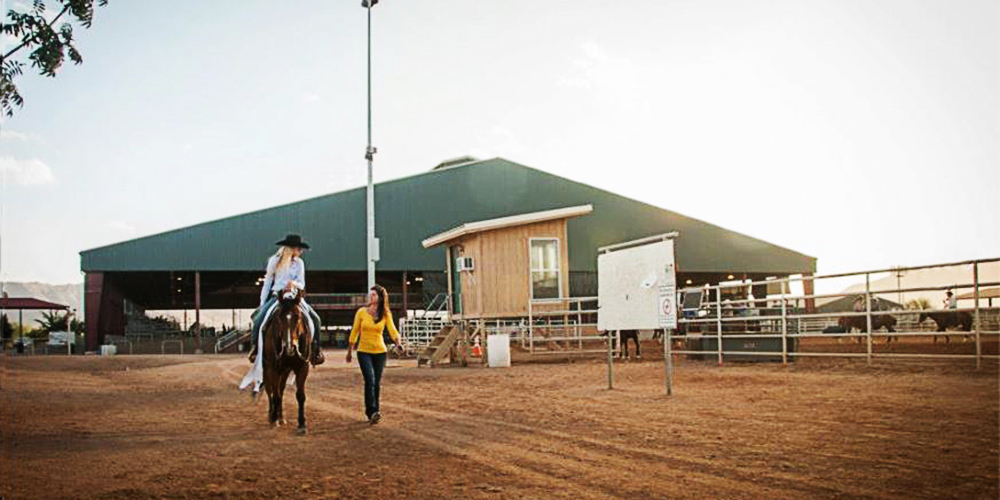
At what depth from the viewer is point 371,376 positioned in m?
11.1

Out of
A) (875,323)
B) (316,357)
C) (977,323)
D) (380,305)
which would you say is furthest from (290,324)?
(875,323)

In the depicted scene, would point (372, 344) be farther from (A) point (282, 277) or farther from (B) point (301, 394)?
(A) point (282, 277)

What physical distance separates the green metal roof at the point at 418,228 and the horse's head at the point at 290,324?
35.6 metres

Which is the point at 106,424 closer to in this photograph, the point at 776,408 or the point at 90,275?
the point at 776,408

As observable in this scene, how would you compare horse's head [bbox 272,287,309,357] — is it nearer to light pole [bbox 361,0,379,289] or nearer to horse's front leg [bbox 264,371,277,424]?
horse's front leg [bbox 264,371,277,424]

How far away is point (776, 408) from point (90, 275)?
42494 mm

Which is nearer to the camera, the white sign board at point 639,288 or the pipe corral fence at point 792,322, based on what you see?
the white sign board at point 639,288

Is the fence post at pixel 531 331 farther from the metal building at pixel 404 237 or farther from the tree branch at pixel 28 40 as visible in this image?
the metal building at pixel 404 237

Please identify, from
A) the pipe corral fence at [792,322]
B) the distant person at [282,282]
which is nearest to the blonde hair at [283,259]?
the distant person at [282,282]

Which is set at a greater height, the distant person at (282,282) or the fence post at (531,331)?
the distant person at (282,282)

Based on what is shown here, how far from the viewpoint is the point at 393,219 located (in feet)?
154

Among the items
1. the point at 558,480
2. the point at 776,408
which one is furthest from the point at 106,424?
the point at 776,408

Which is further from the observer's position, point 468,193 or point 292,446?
point 468,193

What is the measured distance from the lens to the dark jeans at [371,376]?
11.1m
